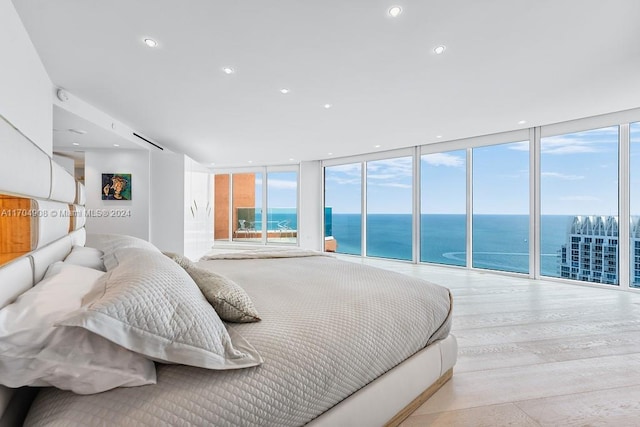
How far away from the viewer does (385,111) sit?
13.3ft

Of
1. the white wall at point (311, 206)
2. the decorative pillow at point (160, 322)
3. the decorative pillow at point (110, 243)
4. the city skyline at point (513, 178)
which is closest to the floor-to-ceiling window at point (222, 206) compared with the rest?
the white wall at point (311, 206)

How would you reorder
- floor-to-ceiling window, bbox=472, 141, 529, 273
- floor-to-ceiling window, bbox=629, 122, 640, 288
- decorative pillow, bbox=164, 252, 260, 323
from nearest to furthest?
1. decorative pillow, bbox=164, 252, 260, 323
2. floor-to-ceiling window, bbox=629, 122, 640, 288
3. floor-to-ceiling window, bbox=472, 141, 529, 273

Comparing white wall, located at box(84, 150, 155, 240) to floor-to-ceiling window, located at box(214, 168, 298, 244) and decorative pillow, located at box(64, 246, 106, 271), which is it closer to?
floor-to-ceiling window, located at box(214, 168, 298, 244)

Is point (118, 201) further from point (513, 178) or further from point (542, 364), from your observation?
point (513, 178)

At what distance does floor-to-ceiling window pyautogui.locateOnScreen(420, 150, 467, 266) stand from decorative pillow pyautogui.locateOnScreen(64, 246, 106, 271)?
5.71m

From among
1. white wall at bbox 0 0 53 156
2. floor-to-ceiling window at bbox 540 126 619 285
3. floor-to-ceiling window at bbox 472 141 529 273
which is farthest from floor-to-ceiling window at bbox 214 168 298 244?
white wall at bbox 0 0 53 156

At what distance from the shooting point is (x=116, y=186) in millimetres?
5551

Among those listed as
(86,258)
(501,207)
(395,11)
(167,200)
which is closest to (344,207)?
(501,207)

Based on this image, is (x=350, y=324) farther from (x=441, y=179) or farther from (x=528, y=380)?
(x=441, y=179)

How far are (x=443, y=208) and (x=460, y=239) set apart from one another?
0.72m

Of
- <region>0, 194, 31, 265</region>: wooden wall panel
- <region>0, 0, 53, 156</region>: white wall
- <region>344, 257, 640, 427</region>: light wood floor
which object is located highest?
<region>0, 0, 53, 156</region>: white wall

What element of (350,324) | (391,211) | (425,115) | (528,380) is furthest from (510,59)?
(391,211)

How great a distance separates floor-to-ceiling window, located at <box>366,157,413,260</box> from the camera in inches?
Answer: 263

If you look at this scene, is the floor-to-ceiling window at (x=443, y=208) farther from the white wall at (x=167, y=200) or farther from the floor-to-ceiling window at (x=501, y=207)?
the white wall at (x=167, y=200)
